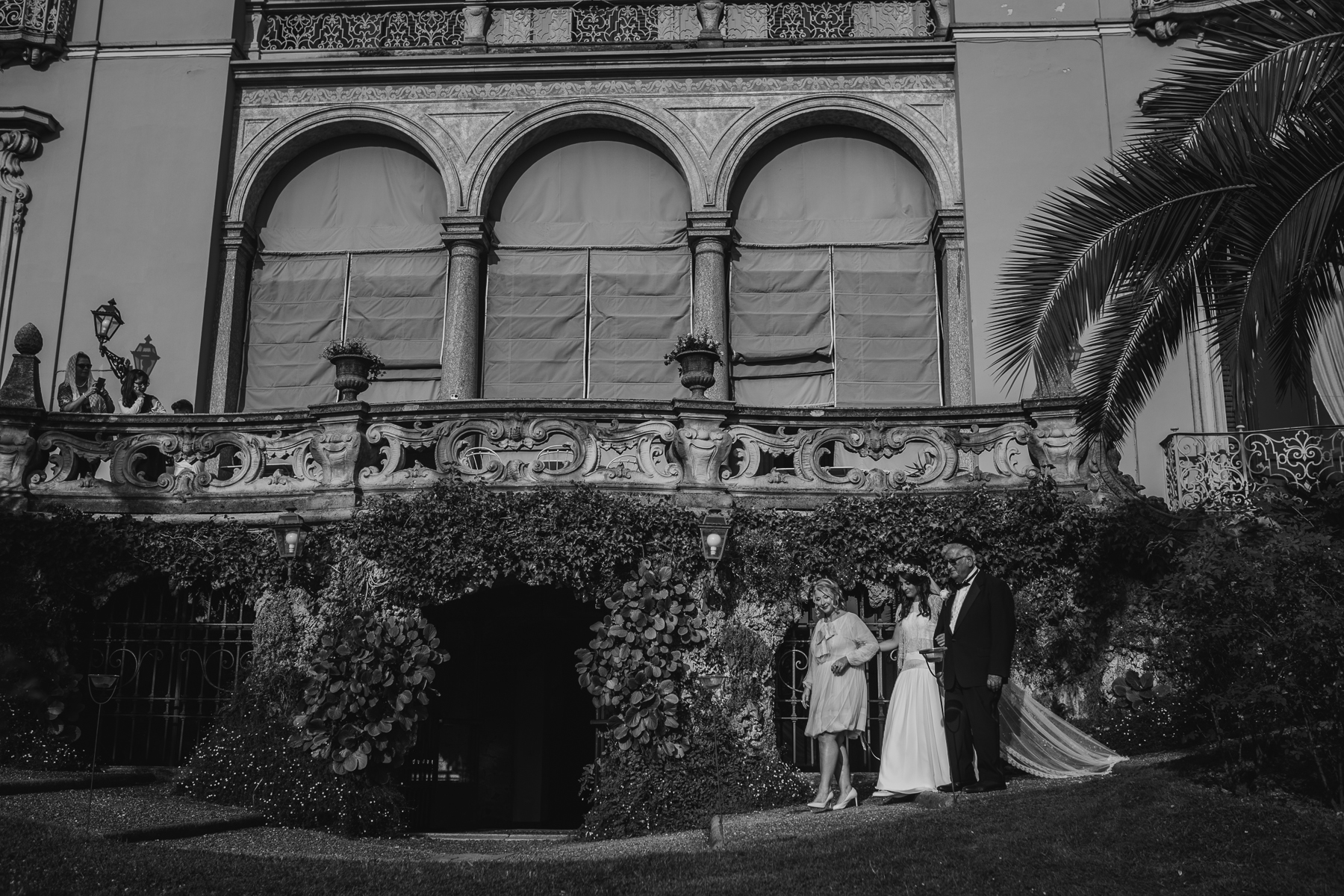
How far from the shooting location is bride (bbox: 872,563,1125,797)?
33.1 feet

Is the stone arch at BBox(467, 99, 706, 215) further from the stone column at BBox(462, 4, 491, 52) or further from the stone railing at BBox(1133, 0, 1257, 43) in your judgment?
the stone railing at BBox(1133, 0, 1257, 43)

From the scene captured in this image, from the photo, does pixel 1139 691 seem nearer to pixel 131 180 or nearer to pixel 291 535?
pixel 291 535

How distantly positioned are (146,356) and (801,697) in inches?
361

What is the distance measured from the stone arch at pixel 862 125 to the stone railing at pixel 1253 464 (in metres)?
4.82

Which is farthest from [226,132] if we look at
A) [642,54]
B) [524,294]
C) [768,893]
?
[768,893]

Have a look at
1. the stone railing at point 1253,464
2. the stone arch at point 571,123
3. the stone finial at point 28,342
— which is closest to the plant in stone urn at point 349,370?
the stone finial at point 28,342

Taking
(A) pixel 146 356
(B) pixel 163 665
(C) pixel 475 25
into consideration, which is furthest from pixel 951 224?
(B) pixel 163 665

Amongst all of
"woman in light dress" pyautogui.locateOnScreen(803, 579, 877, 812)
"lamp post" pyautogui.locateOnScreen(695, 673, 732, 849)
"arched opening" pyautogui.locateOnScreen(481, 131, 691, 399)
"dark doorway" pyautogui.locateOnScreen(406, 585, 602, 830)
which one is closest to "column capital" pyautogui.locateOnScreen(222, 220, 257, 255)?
"arched opening" pyautogui.locateOnScreen(481, 131, 691, 399)

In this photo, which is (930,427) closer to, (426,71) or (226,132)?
(426,71)

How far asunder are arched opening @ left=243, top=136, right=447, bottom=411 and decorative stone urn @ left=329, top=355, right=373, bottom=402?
4.40m

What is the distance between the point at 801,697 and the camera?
1268cm

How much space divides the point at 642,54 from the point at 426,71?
2921 mm

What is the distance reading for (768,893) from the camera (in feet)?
25.4

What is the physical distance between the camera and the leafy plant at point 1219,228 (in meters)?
9.70
